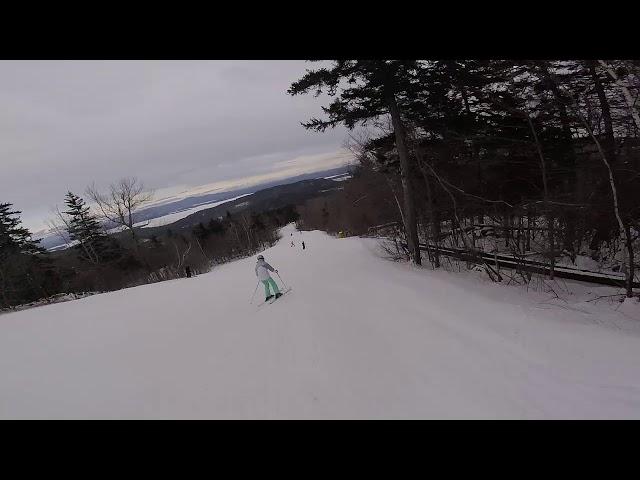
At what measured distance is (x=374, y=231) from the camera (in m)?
32.8

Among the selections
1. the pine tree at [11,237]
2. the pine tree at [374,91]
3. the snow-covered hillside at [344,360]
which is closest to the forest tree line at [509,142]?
the pine tree at [374,91]

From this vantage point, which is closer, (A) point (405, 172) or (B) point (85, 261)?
(A) point (405, 172)

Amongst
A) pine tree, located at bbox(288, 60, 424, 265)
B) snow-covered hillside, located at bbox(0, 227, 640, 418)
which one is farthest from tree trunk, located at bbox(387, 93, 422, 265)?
snow-covered hillside, located at bbox(0, 227, 640, 418)

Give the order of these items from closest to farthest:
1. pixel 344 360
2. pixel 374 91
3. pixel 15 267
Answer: pixel 344 360 → pixel 374 91 → pixel 15 267

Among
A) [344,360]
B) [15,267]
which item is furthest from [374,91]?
[15,267]

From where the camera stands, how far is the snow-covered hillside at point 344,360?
399 centimetres

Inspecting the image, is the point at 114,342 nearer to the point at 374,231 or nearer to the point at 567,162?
the point at 567,162

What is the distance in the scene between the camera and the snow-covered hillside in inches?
157

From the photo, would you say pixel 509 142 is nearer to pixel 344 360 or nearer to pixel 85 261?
pixel 344 360

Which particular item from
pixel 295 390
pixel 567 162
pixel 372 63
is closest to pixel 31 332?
pixel 295 390

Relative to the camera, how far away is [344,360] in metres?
5.34

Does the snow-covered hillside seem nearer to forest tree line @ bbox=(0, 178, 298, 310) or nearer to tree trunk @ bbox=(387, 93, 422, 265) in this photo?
tree trunk @ bbox=(387, 93, 422, 265)
